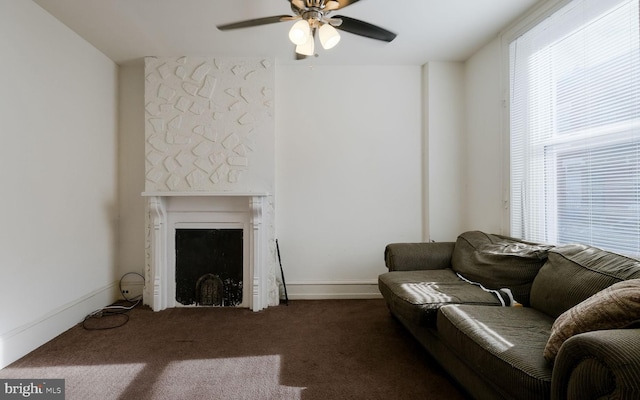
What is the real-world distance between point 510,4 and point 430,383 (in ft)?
9.37

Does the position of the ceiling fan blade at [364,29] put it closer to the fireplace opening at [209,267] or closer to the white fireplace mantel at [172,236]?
the white fireplace mantel at [172,236]

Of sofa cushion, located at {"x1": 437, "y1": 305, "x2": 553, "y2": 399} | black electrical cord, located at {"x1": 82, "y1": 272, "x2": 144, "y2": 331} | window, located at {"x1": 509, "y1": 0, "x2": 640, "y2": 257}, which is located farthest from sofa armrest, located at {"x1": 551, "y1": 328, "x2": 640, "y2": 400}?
black electrical cord, located at {"x1": 82, "y1": 272, "x2": 144, "y2": 331}

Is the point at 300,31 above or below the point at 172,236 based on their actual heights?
above

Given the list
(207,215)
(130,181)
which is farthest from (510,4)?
(130,181)

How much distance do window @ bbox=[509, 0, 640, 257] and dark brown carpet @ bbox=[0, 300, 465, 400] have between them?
141cm

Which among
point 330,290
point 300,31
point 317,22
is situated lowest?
point 330,290

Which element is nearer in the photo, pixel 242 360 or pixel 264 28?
pixel 242 360

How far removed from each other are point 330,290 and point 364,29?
8.59 ft

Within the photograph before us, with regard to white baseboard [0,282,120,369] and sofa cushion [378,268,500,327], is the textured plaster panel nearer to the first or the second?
white baseboard [0,282,120,369]

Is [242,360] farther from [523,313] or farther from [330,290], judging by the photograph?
[523,313]

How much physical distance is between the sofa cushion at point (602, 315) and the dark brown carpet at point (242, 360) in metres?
0.76

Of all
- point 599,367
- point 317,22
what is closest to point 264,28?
point 317,22

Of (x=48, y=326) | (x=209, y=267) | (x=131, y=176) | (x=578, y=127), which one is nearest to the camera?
(x=578, y=127)

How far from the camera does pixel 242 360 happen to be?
83.1 inches
